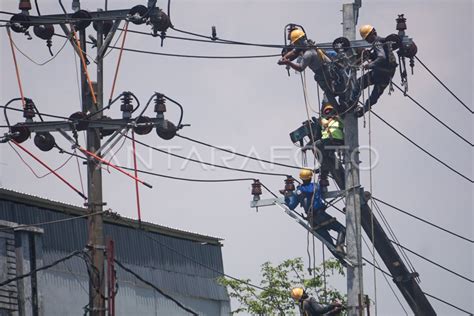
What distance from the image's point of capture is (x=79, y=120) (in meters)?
21.3

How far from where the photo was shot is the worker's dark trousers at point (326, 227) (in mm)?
24656

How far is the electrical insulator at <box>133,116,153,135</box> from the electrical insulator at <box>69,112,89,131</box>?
2.71ft

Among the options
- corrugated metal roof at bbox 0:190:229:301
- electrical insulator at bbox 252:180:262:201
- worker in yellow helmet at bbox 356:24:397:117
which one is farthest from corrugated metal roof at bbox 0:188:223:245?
worker in yellow helmet at bbox 356:24:397:117

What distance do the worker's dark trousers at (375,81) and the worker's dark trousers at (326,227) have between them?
2.25 m

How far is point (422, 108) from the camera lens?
27.4 meters

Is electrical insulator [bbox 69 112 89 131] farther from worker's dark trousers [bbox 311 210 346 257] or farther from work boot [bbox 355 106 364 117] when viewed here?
worker's dark trousers [bbox 311 210 346 257]

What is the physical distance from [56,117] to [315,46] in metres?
5.23

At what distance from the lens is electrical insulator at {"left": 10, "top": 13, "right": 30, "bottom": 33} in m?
22.2

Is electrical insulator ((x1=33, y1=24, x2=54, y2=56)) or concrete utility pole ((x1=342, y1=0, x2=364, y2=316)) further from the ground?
electrical insulator ((x1=33, y1=24, x2=54, y2=56))

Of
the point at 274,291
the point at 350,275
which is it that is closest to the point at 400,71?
the point at 350,275

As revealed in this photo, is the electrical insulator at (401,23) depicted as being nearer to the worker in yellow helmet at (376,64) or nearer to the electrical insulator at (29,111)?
Answer: the worker in yellow helmet at (376,64)

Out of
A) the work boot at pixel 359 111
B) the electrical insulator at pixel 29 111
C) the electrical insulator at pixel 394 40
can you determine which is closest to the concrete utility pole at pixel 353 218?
the work boot at pixel 359 111

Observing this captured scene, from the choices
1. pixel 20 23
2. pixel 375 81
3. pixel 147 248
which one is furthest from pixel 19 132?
pixel 147 248

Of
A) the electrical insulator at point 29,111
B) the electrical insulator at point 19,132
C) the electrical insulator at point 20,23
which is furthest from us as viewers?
the electrical insulator at point 20,23
